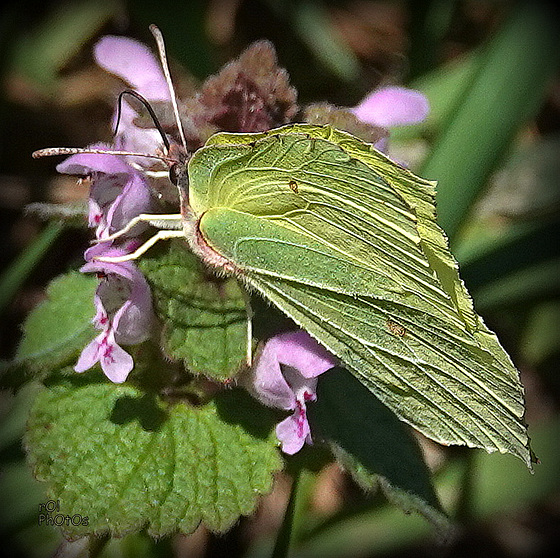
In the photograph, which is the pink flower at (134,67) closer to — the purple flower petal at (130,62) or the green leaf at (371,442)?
the purple flower petal at (130,62)

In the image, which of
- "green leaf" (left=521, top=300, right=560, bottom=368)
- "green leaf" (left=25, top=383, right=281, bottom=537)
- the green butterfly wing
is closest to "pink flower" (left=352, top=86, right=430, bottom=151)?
the green butterfly wing

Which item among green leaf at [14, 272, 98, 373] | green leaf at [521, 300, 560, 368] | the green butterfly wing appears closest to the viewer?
the green butterfly wing

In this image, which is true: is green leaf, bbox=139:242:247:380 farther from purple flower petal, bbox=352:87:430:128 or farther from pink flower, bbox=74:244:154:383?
purple flower petal, bbox=352:87:430:128

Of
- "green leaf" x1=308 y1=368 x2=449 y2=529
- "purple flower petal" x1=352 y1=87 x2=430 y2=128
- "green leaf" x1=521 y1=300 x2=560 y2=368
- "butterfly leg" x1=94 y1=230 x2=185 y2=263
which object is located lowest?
"green leaf" x1=521 y1=300 x2=560 y2=368

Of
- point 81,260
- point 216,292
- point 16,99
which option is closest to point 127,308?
point 216,292

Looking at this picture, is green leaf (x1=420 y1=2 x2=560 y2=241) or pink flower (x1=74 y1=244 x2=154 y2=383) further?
green leaf (x1=420 y1=2 x2=560 y2=241)

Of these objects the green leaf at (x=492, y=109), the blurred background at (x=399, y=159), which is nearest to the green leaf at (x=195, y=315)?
the blurred background at (x=399, y=159)
